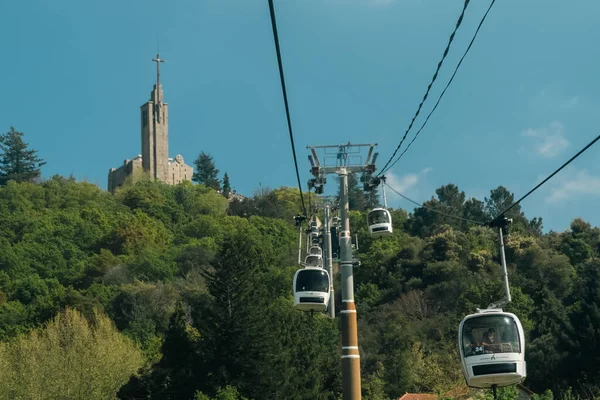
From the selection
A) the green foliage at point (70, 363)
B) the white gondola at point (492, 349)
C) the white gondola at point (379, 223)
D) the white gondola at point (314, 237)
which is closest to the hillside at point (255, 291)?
the green foliage at point (70, 363)

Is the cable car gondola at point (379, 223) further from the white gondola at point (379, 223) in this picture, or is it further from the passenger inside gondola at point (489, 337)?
the passenger inside gondola at point (489, 337)

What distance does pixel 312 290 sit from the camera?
Answer: 2617cm

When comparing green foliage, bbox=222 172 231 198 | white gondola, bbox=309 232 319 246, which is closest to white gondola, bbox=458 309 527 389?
white gondola, bbox=309 232 319 246

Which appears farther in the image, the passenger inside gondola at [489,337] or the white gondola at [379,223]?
the white gondola at [379,223]

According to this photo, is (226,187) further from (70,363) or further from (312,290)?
(312,290)

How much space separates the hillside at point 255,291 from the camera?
4756 centimetres

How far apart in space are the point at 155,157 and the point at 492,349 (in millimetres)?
143178

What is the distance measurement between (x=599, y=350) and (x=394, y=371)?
11.1m

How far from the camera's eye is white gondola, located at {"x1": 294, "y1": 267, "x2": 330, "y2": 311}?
26.1 meters

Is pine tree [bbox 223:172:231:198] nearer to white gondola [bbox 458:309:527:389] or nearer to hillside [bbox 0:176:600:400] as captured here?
hillside [bbox 0:176:600:400]

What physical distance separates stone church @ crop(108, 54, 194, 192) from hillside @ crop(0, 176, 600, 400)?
28.4 m

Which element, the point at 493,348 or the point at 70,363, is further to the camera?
the point at 70,363

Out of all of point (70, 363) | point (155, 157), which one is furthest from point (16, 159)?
point (70, 363)

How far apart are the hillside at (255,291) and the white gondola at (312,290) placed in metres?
16.6
